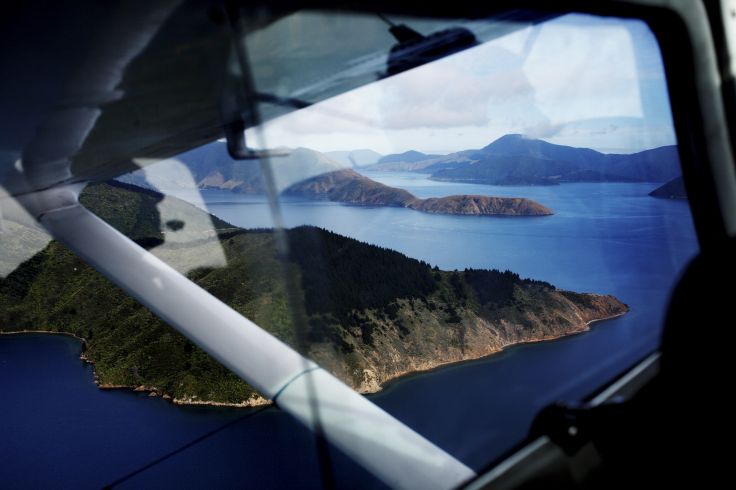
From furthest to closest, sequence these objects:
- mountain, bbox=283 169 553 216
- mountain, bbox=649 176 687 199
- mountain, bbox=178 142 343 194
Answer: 1. mountain, bbox=649 176 687 199
2. mountain, bbox=283 169 553 216
3. mountain, bbox=178 142 343 194

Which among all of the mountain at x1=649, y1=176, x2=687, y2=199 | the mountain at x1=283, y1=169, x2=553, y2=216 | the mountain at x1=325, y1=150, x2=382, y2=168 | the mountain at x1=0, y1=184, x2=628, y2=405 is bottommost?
the mountain at x1=0, y1=184, x2=628, y2=405

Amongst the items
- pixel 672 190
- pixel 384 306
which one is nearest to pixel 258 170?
pixel 384 306

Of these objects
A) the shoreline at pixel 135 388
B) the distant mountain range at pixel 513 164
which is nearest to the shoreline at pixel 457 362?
the distant mountain range at pixel 513 164

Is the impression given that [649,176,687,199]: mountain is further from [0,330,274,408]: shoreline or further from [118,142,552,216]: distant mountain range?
[0,330,274,408]: shoreline

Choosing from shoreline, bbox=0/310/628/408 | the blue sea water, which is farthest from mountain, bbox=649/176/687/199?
shoreline, bbox=0/310/628/408

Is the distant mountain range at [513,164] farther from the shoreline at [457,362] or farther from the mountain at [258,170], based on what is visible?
the shoreline at [457,362]

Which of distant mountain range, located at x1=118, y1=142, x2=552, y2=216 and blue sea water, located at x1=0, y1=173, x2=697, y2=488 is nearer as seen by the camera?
distant mountain range, located at x1=118, y1=142, x2=552, y2=216
